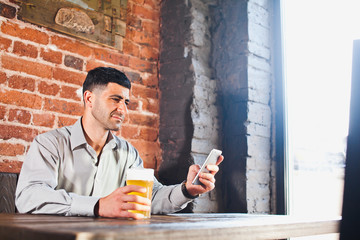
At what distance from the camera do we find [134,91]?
2.41m

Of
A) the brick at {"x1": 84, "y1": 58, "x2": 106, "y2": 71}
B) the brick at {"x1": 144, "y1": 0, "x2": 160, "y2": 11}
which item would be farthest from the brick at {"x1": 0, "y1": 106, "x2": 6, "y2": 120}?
A: the brick at {"x1": 144, "y1": 0, "x2": 160, "y2": 11}

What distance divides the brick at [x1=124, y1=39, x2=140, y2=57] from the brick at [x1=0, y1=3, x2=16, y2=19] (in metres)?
0.69

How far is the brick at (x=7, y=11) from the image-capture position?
74.0 inches

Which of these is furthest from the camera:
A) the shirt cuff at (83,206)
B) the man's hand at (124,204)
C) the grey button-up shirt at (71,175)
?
the grey button-up shirt at (71,175)

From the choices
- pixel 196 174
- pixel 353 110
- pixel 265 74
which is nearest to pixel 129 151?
Result: pixel 196 174

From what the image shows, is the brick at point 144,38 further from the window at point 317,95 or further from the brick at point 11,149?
the brick at point 11,149

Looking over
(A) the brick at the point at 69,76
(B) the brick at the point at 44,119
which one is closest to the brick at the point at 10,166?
(B) the brick at the point at 44,119

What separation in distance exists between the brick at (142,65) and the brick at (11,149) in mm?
855

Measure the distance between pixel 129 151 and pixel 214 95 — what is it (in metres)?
0.78

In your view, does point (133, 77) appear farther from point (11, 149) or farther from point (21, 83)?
point (11, 149)

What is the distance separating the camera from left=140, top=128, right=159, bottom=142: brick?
7.97 feet

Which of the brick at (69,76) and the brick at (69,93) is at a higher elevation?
the brick at (69,76)

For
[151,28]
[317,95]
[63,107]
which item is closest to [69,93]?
[63,107]

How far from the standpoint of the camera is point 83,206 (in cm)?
115
